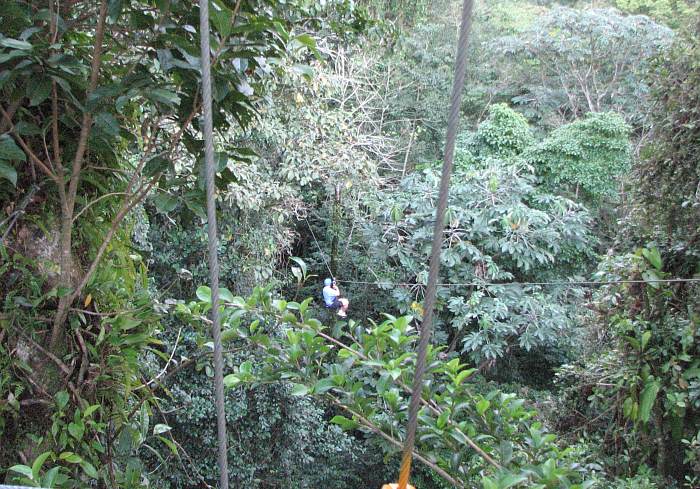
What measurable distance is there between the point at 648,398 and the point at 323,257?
4.45m

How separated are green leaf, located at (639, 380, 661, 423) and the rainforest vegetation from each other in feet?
0.05

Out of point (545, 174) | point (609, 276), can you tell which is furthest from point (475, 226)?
point (609, 276)

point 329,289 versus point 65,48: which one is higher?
point 65,48

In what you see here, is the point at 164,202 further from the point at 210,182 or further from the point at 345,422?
the point at 345,422

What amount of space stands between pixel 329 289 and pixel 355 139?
149 cm

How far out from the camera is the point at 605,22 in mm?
7992

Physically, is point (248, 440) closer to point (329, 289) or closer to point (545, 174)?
point (329, 289)

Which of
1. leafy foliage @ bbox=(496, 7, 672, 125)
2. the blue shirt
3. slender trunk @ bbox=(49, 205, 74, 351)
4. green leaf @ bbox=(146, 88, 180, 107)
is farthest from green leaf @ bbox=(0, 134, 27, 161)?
leafy foliage @ bbox=(496, 7, 672, 125)

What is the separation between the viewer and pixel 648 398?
2561 mm

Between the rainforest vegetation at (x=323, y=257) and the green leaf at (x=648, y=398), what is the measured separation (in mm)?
16

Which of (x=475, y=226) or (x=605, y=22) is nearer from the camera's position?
(x=475, y=226)

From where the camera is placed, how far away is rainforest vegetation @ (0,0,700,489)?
1.22 metres

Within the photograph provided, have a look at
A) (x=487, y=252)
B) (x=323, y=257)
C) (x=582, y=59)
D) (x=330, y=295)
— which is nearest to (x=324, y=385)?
(x=330, y=295)

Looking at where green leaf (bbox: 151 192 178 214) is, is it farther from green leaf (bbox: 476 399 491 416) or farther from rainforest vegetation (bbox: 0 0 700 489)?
green leaf (bbox: 476 399 491 416)
